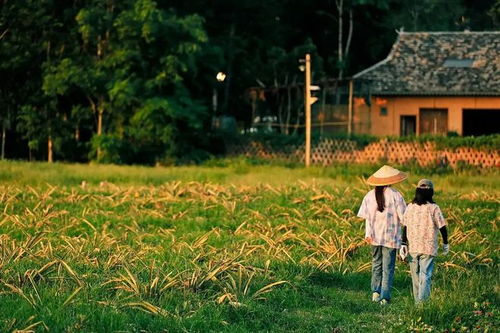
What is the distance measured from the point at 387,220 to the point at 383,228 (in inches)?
3.9

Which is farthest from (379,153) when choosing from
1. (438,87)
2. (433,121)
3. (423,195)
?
(423,195)

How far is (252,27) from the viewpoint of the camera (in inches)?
1789

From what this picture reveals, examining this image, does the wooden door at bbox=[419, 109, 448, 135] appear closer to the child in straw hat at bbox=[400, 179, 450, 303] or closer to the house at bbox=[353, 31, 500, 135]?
the house at bbox=[353, 31, 500, 135]

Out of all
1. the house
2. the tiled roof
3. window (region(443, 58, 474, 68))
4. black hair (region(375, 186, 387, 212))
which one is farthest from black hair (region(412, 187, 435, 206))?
window (region(443, 58, 474, 68))

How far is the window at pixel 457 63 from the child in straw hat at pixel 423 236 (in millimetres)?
28358

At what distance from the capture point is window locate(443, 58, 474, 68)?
37969 millimetres

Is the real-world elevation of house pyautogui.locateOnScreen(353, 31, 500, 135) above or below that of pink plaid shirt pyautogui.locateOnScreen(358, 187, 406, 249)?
above

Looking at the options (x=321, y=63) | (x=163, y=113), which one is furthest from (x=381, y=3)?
(x=163, y=113)

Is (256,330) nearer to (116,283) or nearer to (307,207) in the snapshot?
(116,283)

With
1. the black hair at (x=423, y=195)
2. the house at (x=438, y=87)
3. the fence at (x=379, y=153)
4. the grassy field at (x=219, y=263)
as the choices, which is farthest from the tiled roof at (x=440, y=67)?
the black hair at (x=423, y=195)

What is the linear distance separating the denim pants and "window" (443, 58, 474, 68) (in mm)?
28452

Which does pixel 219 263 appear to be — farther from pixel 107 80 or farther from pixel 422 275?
pixel 107 80

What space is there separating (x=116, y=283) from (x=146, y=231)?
6.22m

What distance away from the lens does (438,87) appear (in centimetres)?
3662
